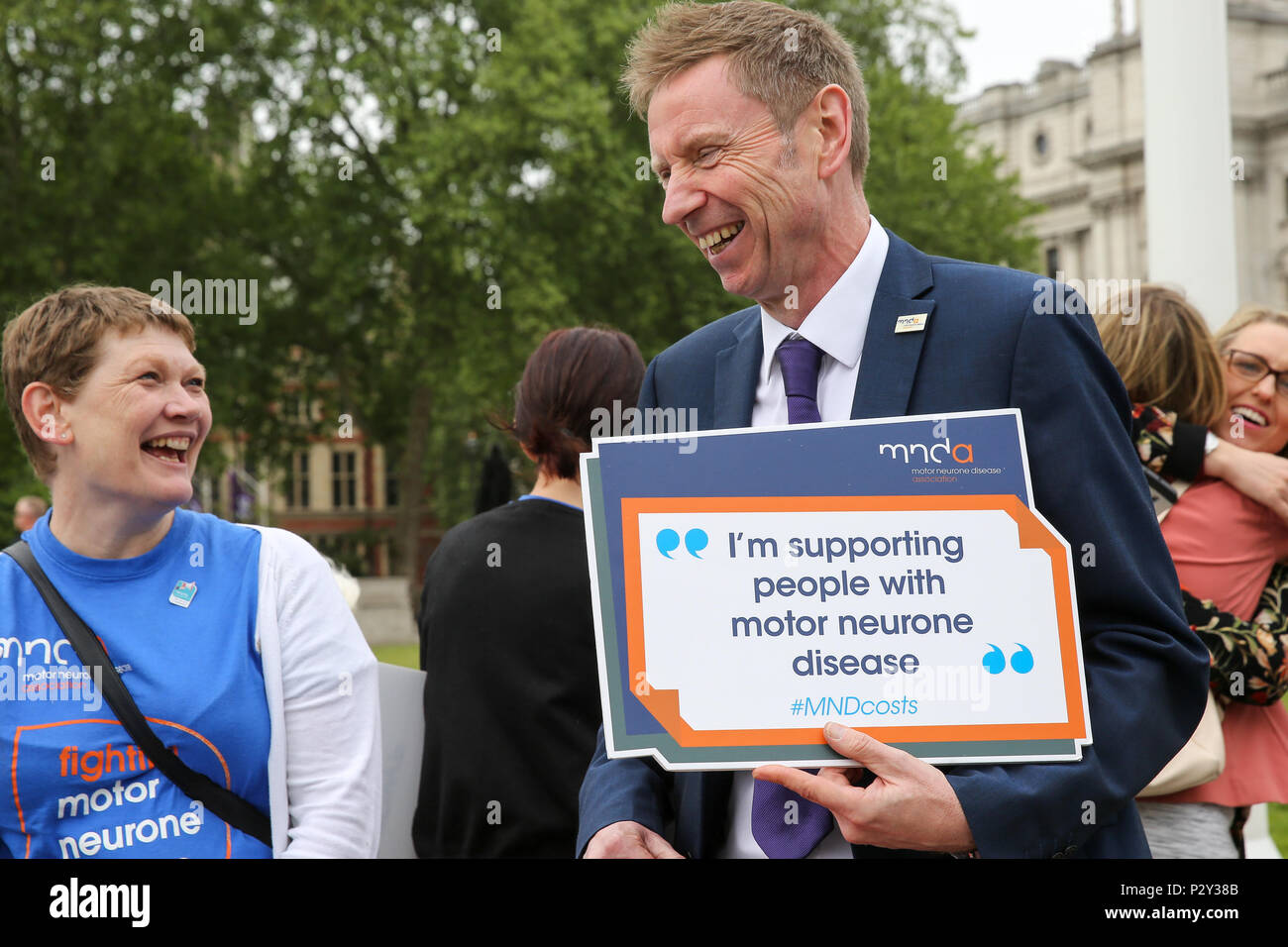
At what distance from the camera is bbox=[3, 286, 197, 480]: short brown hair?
2.88m

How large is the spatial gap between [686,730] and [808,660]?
196mm

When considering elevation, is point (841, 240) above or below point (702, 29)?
below

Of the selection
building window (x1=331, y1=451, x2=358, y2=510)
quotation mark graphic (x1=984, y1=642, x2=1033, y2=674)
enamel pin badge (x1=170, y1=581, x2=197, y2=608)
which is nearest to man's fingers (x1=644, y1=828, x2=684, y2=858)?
quotation mark graphic (x1=984, y1=642, x2=1033, y2=674)

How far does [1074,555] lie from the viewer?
79.1 inches

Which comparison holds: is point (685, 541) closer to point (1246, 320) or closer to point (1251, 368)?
point (1251, 368)

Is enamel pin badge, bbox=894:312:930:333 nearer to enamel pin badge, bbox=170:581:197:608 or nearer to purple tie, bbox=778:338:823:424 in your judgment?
purple tie, bbox=778:338:823:424

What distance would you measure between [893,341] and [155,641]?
150 centimetres

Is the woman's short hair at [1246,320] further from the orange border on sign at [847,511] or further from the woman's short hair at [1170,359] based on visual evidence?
the orange border on sign at [847,511]

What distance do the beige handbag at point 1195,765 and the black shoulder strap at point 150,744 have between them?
1942 millimetres

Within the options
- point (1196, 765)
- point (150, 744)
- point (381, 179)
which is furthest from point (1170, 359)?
point (381, 179)
